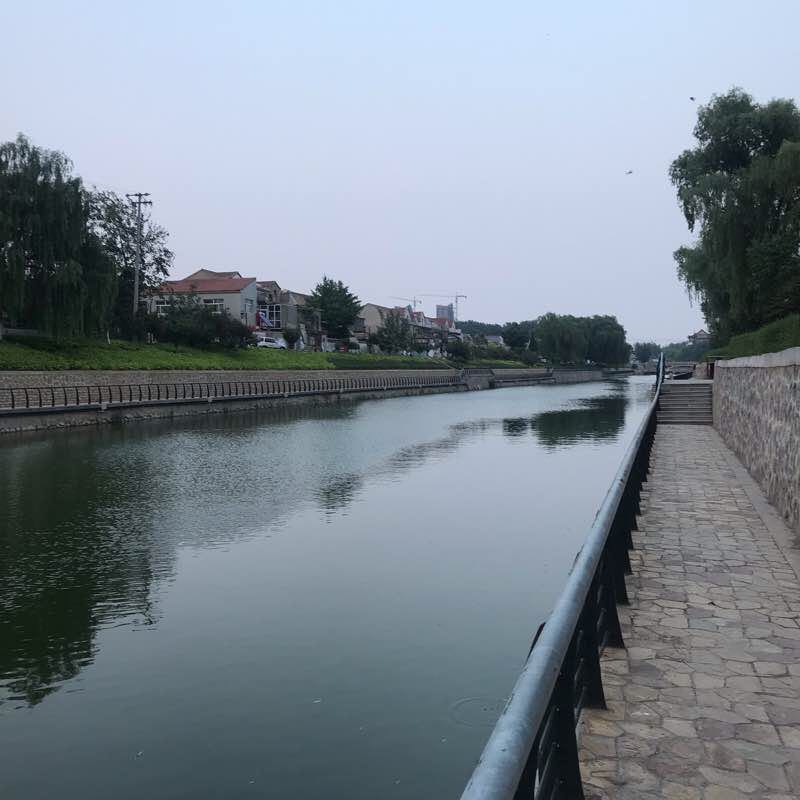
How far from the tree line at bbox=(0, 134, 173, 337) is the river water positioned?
19107 mm

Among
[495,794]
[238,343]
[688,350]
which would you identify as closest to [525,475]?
[495,794]

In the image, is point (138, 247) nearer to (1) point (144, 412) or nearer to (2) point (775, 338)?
(1) point (144, 412)

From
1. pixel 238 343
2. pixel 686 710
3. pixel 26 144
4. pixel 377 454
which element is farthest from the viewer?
pixel 238 343

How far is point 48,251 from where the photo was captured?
117ft

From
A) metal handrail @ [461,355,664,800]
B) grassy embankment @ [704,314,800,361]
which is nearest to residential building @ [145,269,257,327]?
grassy embankment @ [704,314,800,361]

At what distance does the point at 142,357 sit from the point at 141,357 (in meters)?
0.13

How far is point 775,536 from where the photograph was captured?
27.4 feet

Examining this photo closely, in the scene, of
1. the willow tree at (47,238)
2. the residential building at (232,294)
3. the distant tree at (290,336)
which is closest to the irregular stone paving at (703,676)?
the willow tree at (47,238)

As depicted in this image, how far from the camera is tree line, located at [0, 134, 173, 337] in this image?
34312mm

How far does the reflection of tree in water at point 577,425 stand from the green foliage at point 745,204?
285 inches

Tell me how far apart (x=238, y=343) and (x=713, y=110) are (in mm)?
37170

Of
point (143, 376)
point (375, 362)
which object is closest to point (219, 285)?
point (375, 362)

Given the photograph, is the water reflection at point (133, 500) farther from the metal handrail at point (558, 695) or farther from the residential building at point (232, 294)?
the residential building at point (232, 294)

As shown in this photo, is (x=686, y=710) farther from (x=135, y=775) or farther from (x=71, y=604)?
(x=71, y=604)
